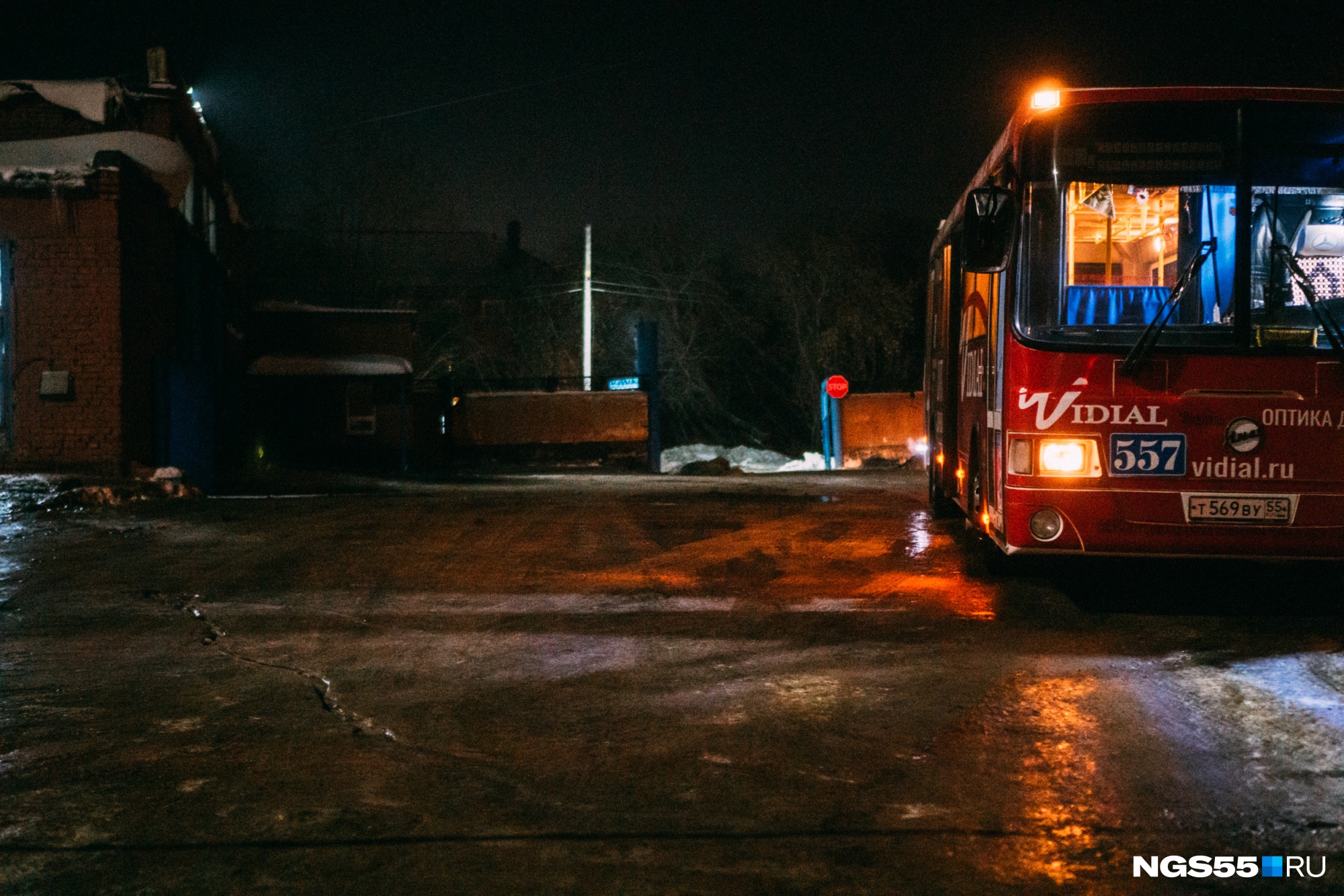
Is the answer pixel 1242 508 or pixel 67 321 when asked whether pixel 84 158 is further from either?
pixel 1242 508

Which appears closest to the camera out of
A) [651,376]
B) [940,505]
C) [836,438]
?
[940,505]

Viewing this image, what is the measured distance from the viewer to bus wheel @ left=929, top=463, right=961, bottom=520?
1195 cm

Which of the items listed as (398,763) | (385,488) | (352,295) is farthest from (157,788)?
(352,295)

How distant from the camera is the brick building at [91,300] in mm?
14930

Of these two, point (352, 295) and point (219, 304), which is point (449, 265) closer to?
point (352, 295)

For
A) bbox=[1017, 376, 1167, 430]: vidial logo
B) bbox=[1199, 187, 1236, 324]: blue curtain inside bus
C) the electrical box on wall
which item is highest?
bbox=[1199, 187, 1236, 324]: blue curtain inside bus

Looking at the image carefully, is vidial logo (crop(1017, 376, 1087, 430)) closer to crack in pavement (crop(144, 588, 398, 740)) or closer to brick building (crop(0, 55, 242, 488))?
crack in pavement (crop(144, 588, 398, 740))

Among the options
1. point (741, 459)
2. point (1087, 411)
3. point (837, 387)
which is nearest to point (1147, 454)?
point (1087, 411)

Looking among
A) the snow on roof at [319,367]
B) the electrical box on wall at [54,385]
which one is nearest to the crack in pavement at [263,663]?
the electrical box on wall at [54,385]

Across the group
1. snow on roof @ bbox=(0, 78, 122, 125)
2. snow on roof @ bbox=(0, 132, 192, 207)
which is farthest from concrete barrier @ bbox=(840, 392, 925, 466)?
Result: snow on roof @ bbox=(0, 78, 122, 125)

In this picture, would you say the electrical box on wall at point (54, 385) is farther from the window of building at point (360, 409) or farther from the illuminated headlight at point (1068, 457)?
the window of building at point (360, 409)
